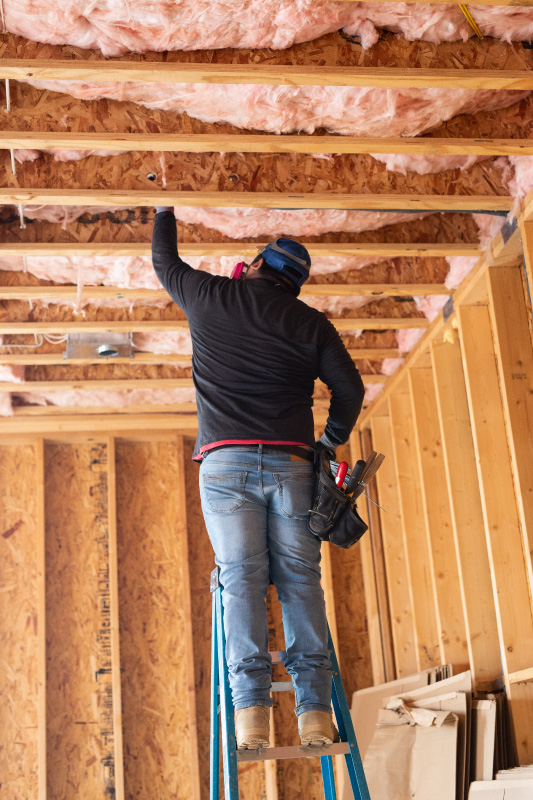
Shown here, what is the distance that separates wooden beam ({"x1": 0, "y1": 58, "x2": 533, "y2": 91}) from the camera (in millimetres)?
2877

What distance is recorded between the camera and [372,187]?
378cm

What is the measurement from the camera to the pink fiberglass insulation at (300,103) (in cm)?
327

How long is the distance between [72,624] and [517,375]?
3857 mm

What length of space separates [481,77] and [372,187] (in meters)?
0.87

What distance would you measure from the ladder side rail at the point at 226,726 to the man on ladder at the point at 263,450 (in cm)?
6

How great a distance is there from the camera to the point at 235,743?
2.45 metres

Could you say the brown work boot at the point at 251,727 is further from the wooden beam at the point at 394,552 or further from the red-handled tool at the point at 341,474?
the wooden beam at the point at 394,552

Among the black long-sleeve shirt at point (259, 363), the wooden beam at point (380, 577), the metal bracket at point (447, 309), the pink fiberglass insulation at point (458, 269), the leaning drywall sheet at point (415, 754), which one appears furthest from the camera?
the wooden beam at point (380, 577)

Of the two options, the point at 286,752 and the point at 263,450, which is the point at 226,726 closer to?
the point at 286,752

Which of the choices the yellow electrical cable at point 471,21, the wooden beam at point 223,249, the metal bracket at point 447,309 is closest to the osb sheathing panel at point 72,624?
the wooden beam at point 223,249

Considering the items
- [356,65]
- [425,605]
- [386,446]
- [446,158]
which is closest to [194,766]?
[425,605]

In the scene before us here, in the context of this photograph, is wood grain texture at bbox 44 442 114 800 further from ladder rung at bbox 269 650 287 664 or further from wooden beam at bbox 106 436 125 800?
ladder rung at bbox 269 650 287 664

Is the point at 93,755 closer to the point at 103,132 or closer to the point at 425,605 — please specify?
the point at 425,605

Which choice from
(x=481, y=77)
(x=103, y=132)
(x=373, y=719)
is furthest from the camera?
(x=373, y=719)
